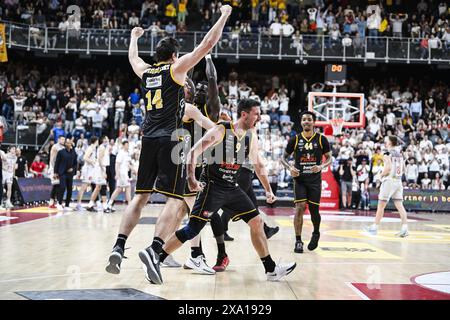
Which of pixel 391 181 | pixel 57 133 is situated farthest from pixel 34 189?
pixel 391 181

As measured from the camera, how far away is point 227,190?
6242 millimetres

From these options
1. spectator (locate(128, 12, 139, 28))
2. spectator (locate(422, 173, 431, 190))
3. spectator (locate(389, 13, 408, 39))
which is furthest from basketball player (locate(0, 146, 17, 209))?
spectator (locate(389, 13, 408, 39))

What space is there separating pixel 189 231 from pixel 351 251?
3574mm

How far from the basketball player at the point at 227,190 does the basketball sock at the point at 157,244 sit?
0.34 meters

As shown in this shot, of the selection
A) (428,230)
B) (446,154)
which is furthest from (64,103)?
(428,230)

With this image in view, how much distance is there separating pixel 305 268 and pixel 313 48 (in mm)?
21721

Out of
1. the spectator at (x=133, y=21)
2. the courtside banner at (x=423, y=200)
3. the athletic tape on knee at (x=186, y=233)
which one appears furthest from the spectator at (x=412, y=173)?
the athletic tape on knee at (x=186, y=233)

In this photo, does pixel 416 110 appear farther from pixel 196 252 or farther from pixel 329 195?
pixel 196 252

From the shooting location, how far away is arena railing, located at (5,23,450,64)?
2741 centimetres

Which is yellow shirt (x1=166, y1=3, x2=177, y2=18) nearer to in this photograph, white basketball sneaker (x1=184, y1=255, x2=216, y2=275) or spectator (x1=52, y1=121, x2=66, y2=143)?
spectator (x1=52, y1=121, x2=66, y2=143)

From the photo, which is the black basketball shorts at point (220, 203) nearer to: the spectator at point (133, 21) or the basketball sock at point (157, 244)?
the basketball sock at point (157, 244)

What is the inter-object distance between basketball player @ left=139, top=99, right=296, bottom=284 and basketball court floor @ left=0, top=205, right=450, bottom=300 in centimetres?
31

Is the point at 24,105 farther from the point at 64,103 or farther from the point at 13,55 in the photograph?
the point at 13,55

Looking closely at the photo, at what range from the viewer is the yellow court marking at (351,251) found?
8.24 meters
